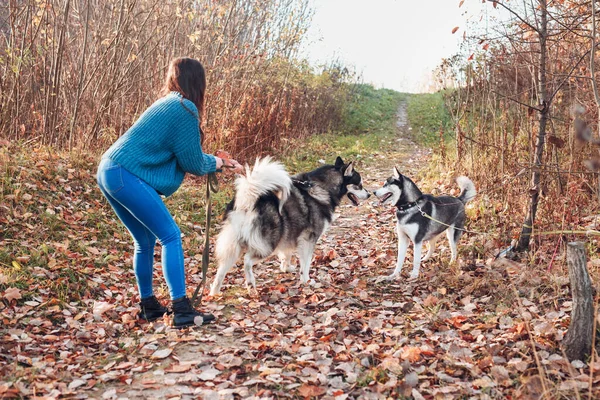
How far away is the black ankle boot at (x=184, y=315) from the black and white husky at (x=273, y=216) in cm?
Result: 76

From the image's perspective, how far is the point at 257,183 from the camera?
4.55m

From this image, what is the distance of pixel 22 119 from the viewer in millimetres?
7785

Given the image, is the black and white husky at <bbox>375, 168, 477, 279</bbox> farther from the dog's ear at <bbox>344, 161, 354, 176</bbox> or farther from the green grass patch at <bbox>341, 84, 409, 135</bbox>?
the green grass patch at <bbox>341, 84, 409, 135</bbox>

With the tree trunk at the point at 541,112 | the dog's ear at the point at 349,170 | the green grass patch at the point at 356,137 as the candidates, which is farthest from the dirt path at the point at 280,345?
the green grass patch at the point at 356,137

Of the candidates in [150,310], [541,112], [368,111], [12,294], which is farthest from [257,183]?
[368,111]

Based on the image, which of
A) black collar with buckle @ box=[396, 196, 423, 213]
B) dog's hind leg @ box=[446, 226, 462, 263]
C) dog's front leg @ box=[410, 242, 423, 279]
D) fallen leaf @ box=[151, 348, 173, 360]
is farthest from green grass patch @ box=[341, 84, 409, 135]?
fallen leaf @ box=[151, 348, 173, 360]

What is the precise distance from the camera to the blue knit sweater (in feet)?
12.0

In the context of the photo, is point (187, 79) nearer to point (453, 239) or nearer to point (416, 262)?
point (416, 262)

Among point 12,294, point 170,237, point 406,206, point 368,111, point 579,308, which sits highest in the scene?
point 368,111

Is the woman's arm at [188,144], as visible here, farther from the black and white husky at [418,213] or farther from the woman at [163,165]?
the black and white husky at [418,213]

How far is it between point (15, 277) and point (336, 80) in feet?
50.8

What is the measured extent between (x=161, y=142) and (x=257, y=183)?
1102mm

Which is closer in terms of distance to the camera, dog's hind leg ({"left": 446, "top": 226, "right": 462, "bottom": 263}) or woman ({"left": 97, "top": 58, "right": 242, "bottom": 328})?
woman ({"left": 97, "top": 58, "right": 242, "bottom": 328})

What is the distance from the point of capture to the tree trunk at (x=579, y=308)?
10.4ft
